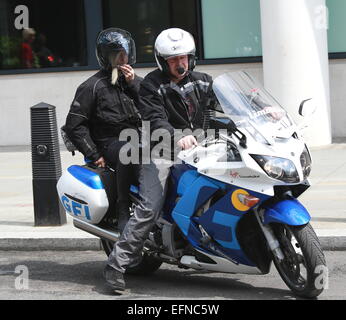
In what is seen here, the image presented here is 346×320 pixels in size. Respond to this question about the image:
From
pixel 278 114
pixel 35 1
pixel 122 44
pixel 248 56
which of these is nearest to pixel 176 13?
pixel 248 56

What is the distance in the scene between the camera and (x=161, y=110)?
616cm

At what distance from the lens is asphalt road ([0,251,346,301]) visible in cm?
620

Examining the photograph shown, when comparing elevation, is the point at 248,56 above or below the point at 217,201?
above

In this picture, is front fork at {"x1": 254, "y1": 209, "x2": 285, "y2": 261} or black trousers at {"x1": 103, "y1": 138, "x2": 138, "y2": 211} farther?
black trousers at {"x1": 103, "y1": 138, "x2": 138, "y2": 211}

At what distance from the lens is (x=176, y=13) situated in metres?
14.7

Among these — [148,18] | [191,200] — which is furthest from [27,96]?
[191,200]

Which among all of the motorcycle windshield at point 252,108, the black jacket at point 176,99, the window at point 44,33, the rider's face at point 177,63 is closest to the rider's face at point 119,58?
the black jacket at point 176,99

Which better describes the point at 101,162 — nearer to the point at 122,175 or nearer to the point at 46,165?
the point at 122,175

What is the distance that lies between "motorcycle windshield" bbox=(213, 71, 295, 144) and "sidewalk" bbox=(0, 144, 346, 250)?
Result: 1841 millimetres

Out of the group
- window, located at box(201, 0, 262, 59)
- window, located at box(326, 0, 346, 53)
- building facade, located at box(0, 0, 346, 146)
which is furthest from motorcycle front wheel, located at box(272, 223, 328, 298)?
window, located at box(201, 0, 262, 59)

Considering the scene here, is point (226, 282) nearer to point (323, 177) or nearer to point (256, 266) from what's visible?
point (256, 266)

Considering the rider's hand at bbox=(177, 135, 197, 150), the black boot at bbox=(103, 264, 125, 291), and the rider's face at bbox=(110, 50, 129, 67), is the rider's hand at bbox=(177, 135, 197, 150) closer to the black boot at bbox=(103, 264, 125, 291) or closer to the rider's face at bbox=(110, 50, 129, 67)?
the black boot at bbox=(103, 264, 125, 291)

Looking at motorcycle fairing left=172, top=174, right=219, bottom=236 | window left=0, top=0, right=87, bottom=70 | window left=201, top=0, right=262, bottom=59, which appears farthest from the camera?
window left=0, top=0, right=87, bottom=70

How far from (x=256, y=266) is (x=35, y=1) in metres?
10.1
